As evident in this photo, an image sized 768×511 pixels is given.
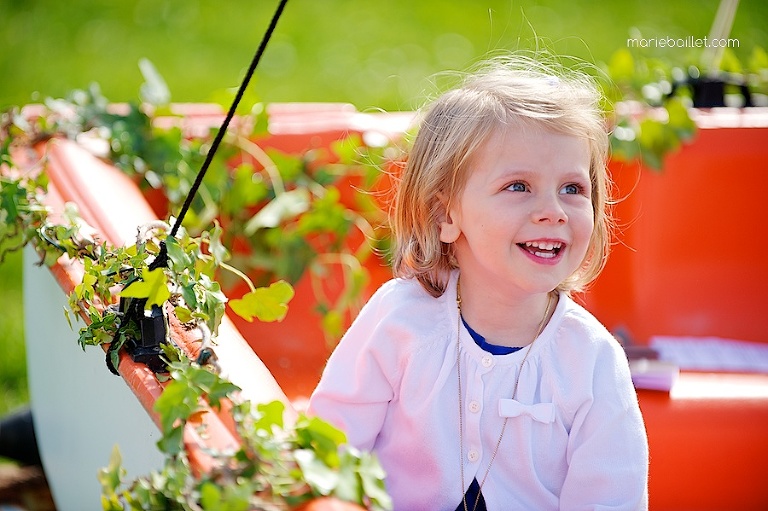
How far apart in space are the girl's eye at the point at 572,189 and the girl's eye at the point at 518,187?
0.05 metres

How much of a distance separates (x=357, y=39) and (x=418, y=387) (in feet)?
15.4

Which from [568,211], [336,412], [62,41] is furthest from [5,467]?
[62,41]

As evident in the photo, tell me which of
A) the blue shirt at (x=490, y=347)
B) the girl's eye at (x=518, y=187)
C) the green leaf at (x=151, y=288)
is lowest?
the blue shirt at (x=490, y=347)

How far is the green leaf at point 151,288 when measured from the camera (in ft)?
4.14

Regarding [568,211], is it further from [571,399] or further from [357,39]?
[357,39]

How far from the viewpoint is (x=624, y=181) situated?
2471 mm

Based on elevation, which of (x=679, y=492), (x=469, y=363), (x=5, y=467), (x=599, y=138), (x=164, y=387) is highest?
(x=599, y=138)

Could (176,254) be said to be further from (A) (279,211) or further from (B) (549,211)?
(A) (279,211)

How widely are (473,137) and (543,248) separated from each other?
182 millimetres

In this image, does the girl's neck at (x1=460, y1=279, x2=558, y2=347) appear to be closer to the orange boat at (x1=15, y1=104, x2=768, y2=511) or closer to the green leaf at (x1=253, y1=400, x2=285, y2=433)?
the orange boat at (x1=15, y1=104, x2=768, y2=511)

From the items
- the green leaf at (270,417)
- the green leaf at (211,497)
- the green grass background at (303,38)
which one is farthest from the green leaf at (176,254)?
the green grass background at (303,38)

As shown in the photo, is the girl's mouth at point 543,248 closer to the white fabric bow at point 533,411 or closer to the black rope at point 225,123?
the white fabric bow at point 533,411

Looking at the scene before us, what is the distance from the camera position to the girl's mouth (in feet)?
4.59

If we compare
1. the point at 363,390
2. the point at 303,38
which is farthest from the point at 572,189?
the point at 303,38
